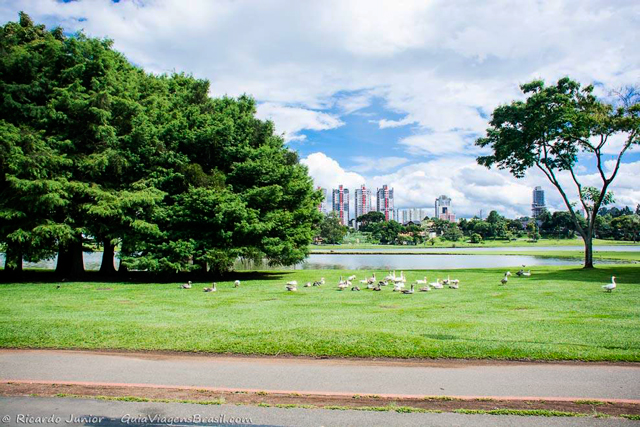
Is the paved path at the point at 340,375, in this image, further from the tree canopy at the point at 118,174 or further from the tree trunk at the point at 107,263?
the tree trunk at the point at 107,263

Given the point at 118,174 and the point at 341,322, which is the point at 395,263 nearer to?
the point at 118,174

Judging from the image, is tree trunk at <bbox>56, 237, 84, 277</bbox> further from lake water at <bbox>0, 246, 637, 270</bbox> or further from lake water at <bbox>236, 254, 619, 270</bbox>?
lake water at <bbox>236, 254, 619, 270</bbox>

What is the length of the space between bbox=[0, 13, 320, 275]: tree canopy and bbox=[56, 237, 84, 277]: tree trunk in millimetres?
71

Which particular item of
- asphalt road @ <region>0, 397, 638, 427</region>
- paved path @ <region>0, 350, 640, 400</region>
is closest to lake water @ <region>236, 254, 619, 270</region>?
paved path @ <region>0, 350, 640, 400</region>

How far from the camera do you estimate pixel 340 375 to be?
6973 mm

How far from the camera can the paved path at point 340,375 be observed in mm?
6281

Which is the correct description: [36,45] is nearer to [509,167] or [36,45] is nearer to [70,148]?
[70,148]

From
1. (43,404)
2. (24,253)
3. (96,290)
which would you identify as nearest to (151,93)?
(24,253)

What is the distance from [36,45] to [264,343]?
24556mm

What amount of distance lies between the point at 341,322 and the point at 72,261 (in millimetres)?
21399

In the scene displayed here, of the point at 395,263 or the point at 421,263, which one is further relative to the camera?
the point at 395,263

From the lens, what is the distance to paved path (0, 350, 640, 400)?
20.6 feet

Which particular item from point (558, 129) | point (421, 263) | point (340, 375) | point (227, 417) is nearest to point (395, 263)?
point (421, 263)

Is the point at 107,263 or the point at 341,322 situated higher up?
the point at 107,263
